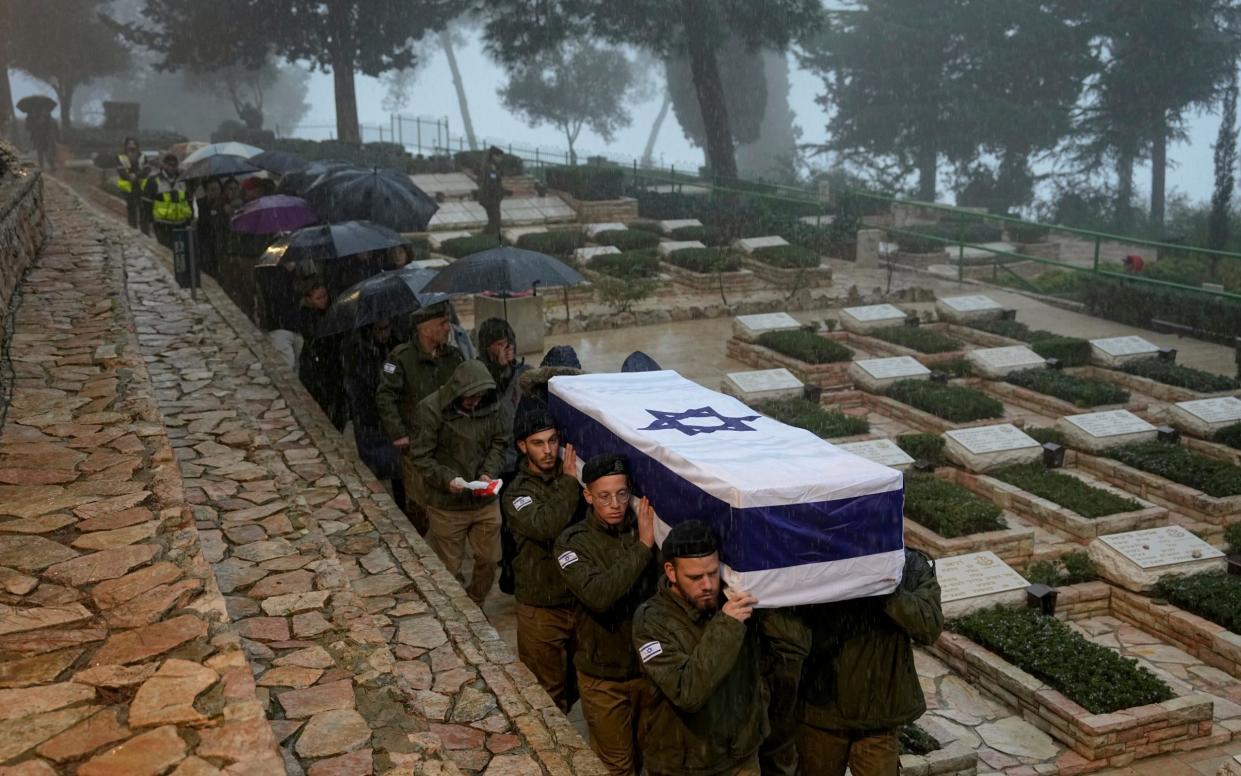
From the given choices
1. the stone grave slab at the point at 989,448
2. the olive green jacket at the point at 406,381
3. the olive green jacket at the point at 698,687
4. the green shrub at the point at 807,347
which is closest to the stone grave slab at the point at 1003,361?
the green shrub at the point at 807,347

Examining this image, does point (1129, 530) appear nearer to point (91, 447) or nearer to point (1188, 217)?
point (91, 447)

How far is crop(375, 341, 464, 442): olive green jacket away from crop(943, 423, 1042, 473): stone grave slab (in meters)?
5.12

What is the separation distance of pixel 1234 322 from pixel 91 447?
47.0 feet

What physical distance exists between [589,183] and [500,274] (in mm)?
18348

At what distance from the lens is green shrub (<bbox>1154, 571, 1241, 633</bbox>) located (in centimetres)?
756

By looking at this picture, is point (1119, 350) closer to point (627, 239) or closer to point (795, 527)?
point (627, 239)

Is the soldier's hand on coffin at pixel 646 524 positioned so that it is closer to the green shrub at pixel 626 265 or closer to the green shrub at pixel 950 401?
the green shrub at pixel 950 401

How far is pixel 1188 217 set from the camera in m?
34.0

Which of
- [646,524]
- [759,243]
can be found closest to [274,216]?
[646,524]

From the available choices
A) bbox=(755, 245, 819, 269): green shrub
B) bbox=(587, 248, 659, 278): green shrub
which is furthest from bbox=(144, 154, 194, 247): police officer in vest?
bbox=(755, 245, 819, 269): green shrub

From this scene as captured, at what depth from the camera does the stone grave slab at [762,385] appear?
12.4m

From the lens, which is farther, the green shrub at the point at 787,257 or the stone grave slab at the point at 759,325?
the green shrub at the point at 787,257

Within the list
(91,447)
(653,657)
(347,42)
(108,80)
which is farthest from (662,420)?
(108,80)

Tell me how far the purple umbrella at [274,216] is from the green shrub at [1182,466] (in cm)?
801
